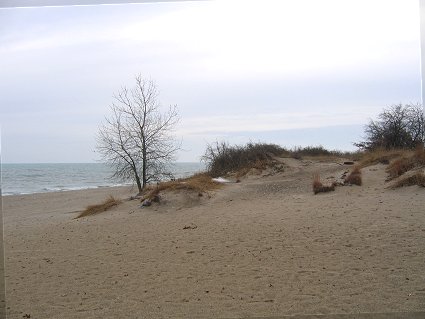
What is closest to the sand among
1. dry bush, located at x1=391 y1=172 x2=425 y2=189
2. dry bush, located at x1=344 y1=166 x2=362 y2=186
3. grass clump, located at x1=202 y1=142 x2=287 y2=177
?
dry bush, located at x1=391 y1=172 x2=425 y2=189

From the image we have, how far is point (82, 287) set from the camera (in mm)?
5711

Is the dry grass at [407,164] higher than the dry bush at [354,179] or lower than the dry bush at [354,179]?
higher

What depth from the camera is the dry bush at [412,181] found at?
10.7m

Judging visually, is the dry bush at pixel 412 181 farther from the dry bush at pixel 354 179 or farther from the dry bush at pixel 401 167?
the dry bush at pixel 354 179

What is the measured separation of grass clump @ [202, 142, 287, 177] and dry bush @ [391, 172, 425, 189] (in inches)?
252

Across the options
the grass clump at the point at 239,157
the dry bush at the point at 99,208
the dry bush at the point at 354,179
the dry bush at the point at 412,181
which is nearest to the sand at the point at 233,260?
the dry bush at the point at 412,181

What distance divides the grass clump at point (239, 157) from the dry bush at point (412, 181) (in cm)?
641

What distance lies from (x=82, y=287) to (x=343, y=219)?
5.07 meters

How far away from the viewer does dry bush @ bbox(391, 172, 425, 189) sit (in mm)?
Result: 10711

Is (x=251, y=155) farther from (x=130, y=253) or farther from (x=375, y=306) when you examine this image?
(x=375, y=306)

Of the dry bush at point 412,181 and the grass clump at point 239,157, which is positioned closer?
the dry bush at point 412,181

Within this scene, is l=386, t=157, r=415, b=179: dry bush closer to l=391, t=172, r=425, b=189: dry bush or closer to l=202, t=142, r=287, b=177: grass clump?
l=391, t=172, r=425, b=189: dry bush

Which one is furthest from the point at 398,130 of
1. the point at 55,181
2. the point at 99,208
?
the point at 55,181

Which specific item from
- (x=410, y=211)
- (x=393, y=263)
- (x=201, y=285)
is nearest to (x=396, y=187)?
(x=410, y=211)
